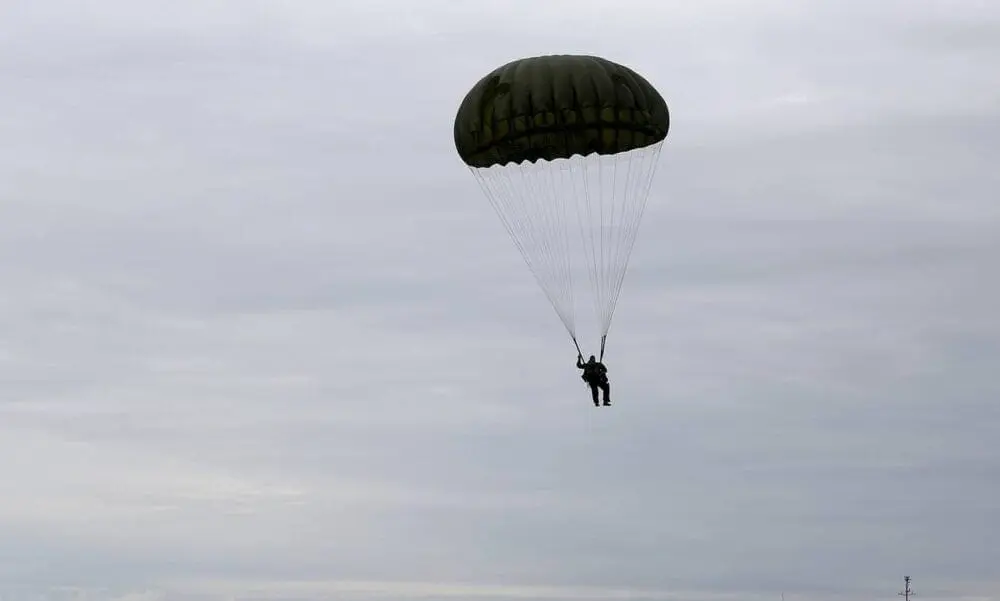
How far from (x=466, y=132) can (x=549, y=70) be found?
12.0ft

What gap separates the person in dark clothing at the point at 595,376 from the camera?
5044 centimetres

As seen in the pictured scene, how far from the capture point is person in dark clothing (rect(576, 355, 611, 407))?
165 ft

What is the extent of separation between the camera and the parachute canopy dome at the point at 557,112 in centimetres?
5006

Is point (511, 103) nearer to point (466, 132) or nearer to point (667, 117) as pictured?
point (466, 132)

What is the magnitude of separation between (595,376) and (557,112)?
865cm

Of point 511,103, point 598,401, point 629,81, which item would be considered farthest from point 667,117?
point 598,401

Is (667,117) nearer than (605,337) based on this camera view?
No

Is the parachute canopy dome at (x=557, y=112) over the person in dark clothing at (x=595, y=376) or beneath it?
over

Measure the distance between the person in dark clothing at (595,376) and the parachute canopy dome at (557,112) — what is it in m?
6.94

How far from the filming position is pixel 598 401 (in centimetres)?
5069

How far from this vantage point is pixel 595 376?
165 feet

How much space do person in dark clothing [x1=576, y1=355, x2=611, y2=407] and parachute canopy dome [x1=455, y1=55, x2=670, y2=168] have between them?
22.8 ft

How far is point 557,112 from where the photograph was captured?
164ft

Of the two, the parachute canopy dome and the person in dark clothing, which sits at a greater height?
the parachute canopy dome
